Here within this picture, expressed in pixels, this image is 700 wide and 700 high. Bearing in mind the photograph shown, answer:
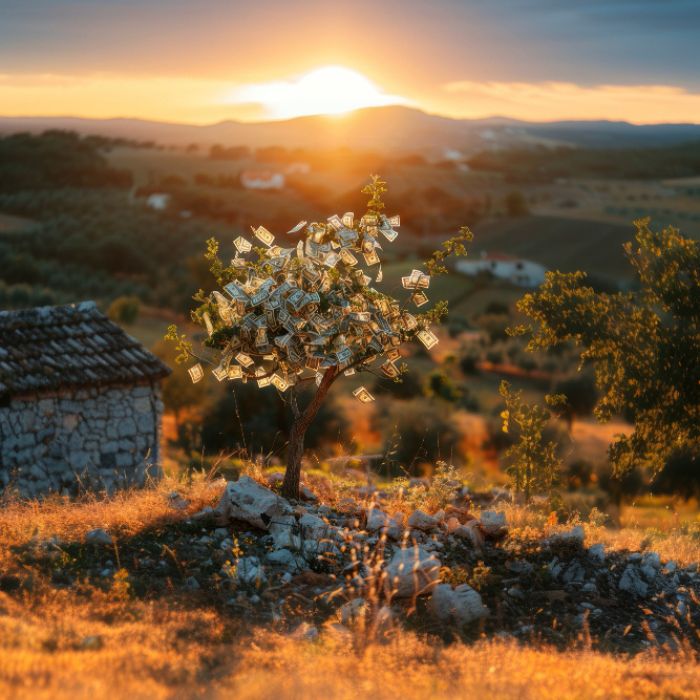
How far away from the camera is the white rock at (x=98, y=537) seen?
9.55 metres

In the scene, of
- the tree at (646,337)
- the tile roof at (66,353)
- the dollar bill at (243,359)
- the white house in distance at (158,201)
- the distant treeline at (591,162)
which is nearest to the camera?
the dollar bill at (243,359)

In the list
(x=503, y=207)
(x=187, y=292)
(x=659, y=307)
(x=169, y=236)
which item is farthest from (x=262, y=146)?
(x=659, y=307)

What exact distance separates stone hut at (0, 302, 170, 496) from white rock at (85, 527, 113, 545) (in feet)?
16.5

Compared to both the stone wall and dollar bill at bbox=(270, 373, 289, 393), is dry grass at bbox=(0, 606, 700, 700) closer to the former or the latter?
dollar bill at bbox=(270, 373, 289, 393)

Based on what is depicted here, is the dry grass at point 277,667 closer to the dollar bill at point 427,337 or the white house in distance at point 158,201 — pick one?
the dollar bill at point 427,337

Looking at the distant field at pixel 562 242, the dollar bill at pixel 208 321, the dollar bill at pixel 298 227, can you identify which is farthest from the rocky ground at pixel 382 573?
the distant field at pixel 562 242

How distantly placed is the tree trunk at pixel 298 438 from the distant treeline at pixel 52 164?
85.6 metres

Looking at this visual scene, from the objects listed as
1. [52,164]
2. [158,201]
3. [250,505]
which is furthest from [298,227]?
[52,164]

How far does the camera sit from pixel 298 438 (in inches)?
425

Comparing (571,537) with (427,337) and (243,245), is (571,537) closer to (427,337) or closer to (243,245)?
(427,337)

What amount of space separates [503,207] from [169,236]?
42.2 meters

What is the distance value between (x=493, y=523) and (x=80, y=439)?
8.13m

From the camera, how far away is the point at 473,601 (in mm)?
8867

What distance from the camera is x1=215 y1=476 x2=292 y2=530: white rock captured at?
394 inches
